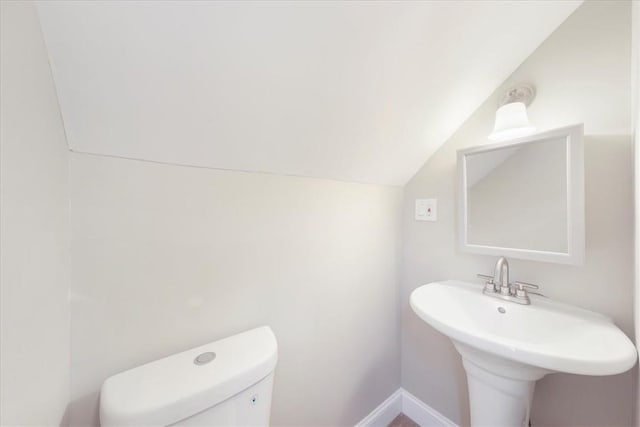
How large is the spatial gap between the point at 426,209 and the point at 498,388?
78cm

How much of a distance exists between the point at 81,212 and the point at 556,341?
4.77ft

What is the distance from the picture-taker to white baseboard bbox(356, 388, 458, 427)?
122 cm

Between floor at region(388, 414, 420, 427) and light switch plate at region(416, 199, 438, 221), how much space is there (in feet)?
3.73

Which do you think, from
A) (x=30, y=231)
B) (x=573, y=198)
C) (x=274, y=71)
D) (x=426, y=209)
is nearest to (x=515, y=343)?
(x=573, y=198)

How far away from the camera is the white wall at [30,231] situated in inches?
13.6

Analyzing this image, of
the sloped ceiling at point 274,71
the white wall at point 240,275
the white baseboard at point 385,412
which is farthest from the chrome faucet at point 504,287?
the white baseboard at point 385,412

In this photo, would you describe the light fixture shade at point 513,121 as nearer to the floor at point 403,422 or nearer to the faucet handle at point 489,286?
the faucet handle at point 489,286

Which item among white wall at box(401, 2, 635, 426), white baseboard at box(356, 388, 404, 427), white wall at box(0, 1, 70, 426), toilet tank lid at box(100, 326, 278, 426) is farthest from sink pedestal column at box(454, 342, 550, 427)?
white wall at box(0, 1, 70, 426)

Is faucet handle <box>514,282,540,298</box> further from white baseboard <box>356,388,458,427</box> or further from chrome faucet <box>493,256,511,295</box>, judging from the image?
white baseboard <box>356,388,458,427</box>

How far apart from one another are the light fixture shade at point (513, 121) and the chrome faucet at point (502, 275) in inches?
20.0

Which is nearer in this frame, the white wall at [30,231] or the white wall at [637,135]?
the white wall at [30,231]

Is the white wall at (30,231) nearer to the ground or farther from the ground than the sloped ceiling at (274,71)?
nearer to the ground

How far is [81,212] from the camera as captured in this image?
58 cm

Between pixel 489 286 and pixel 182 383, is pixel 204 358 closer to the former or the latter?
pixel 182 383
